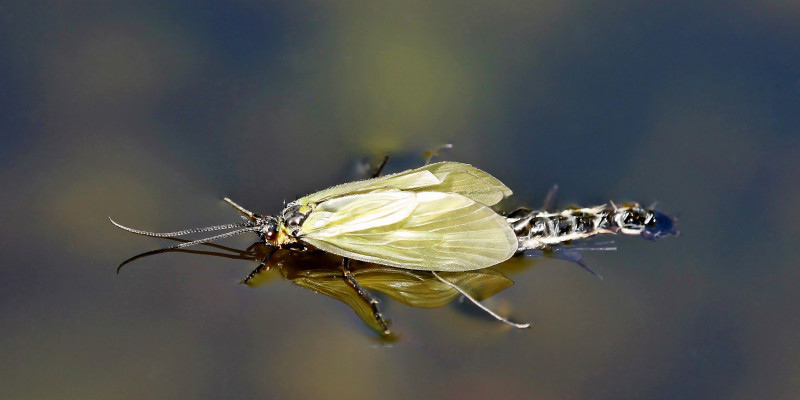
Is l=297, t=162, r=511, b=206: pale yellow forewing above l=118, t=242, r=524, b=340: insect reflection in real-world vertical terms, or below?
above

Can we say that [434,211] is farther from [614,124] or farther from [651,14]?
[651,14]

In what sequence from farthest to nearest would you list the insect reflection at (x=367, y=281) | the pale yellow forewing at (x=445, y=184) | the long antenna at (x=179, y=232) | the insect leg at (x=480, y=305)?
the pale yellow forewing at (x=445, y=184), the long antenna at (x=179, y=232), the insect reflection at (x=367, y=281), the insect leg at (x=480, y=305)

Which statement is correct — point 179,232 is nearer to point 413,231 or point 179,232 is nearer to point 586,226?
point 413,231

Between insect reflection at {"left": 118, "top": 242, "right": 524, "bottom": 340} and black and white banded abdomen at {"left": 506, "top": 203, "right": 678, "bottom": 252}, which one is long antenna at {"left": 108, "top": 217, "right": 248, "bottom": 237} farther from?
black and white banded abdomen at {"left": 506, "top": 203, "right": 678, "bottom": 252}

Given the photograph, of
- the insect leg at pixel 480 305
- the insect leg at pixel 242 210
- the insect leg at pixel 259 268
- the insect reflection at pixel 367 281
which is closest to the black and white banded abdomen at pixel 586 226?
the insect reflection at pixel 367 281

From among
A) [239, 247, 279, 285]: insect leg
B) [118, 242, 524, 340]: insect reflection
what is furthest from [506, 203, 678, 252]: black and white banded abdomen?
[239, 247, 279, 285]: insect leg

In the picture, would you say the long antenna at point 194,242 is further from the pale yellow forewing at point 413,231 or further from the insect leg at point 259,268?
the pale yellow forewing at point 413,231

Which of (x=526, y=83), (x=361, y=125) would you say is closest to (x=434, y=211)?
(x=361, y=125)

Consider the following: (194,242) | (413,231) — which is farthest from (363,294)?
(194,242)
